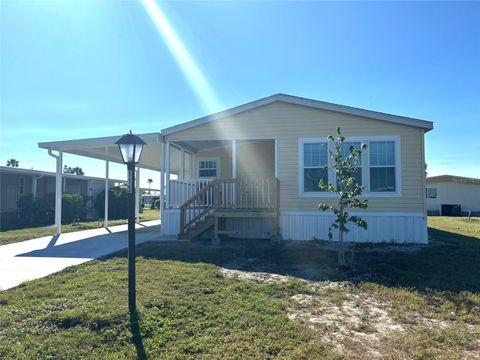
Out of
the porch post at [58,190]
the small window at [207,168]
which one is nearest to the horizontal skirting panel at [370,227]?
the small window at [207,168]

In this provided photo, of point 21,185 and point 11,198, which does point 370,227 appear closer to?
point 11,198

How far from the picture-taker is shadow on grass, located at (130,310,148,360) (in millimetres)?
3006

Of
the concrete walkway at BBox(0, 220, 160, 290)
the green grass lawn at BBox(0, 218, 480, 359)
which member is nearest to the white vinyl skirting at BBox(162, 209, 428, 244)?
the green grass lawn at BBox(0, 218, 480, 359)

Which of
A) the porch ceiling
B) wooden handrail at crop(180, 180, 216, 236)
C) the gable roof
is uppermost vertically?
the gable roof

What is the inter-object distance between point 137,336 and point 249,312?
130 centimetres

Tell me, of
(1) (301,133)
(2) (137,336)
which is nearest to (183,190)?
(1) (301,133)

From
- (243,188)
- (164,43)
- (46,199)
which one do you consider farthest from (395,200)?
(46,199)

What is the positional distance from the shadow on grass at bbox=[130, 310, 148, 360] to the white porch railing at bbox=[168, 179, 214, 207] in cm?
604

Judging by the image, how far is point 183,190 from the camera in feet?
34.3

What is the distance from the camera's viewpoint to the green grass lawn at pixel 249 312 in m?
3.09

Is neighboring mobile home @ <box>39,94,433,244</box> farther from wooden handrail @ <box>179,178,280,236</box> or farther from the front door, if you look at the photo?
the front door

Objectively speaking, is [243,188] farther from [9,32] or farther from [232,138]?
[9,32]

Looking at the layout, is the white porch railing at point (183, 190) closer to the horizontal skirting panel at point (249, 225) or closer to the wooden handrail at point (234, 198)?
the wooden handrail at point (234, 198)

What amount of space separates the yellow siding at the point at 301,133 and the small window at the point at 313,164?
26 centimetres
